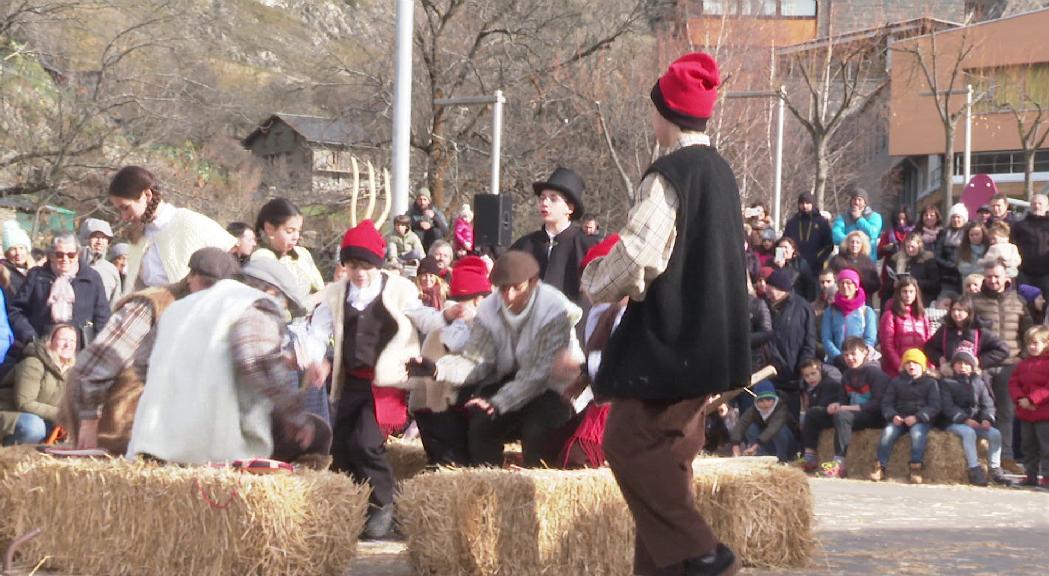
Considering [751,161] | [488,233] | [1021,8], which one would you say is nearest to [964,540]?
[488,233]

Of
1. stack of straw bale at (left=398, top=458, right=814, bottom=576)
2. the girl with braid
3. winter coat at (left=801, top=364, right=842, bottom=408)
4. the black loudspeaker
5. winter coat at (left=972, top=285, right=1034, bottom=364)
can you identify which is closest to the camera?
stack of straw bale at (left=398, top=458, right=814, bottom=576)

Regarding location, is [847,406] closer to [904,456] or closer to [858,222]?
[904,456]

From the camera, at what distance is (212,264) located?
24.5 feet

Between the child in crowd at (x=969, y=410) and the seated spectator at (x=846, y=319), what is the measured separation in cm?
152

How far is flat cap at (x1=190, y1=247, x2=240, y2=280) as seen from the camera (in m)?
7.46

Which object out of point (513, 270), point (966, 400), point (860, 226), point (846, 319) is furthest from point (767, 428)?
point (513, 270)

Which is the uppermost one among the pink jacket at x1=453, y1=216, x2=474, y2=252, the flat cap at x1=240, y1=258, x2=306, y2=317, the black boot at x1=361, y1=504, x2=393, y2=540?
the pink jacket at x1=453, y1=216, x2=474, y2=252

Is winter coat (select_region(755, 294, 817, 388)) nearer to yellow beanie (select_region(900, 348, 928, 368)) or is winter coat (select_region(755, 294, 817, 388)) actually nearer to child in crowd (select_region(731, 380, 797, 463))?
child in crowd (select_region(731, 380, 797, 463))

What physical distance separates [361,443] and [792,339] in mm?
7351

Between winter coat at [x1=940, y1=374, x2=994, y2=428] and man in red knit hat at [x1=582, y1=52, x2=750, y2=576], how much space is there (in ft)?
28.9

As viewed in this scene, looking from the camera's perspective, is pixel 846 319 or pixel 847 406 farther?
pixel 846 319

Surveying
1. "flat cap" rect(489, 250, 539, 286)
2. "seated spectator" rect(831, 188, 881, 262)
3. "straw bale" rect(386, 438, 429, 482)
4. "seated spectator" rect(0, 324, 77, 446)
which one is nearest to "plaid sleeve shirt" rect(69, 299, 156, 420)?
"flat cap" rect(489, 250, 539, 286)

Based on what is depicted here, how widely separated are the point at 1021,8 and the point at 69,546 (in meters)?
65.3

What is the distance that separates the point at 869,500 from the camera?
39.0 ft
